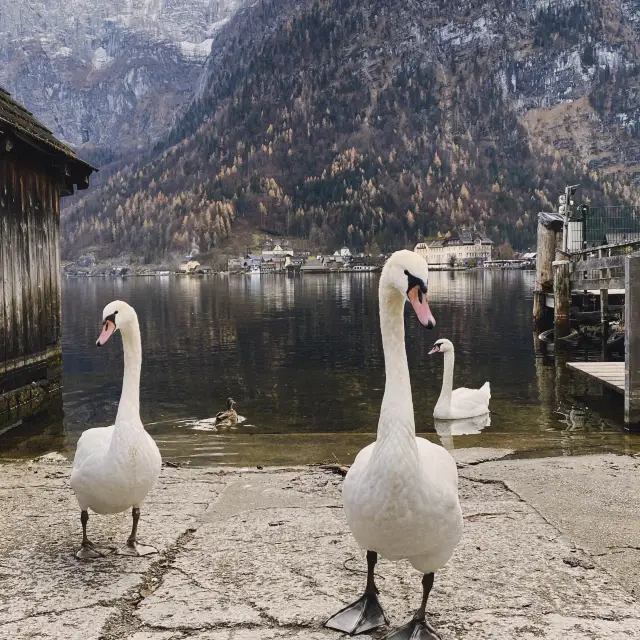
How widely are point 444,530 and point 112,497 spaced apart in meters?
2.74

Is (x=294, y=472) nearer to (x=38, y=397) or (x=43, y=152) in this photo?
(x=38, y=397)

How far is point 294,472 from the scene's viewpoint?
871cm

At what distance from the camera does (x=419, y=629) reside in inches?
156

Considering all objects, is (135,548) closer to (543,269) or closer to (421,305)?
(421,305)

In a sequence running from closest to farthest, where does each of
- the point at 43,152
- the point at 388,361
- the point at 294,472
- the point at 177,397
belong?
the point at 388,361, the point at 294,472, the point at 43,152, the point at 177,397

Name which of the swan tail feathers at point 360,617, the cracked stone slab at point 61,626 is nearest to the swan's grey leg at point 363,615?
the swan tail feathers at point 360,617

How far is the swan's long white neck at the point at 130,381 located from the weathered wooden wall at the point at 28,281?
8.93 m

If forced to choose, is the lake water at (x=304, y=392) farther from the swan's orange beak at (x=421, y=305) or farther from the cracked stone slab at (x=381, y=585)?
the swan's orange beak at (x=421, y=305)

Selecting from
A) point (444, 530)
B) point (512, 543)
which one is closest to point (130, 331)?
point (444, 530)

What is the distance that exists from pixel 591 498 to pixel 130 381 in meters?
4.91

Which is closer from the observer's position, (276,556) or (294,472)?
(276,556)

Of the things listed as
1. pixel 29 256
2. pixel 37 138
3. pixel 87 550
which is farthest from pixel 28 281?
pixel 87 550

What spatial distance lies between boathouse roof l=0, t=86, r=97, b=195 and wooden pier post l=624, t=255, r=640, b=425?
11.9 metres

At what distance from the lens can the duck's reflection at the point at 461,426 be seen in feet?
44.9
